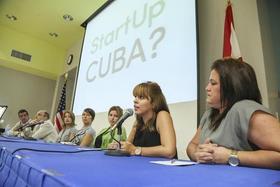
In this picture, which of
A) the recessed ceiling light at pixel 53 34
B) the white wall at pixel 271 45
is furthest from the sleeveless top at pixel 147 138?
the recessed ceiling light at pixel 53 34

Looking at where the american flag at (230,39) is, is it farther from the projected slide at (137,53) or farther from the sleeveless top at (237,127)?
the sleeveless top at (237,127)

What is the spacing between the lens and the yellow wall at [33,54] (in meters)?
4.95

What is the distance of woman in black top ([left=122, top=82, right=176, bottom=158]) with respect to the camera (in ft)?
3.70

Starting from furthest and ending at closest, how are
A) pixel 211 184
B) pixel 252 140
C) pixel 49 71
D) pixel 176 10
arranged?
1. pixel 49 71
2. pixel 176 10
3. pixel 252 140
4. pixel 211 184

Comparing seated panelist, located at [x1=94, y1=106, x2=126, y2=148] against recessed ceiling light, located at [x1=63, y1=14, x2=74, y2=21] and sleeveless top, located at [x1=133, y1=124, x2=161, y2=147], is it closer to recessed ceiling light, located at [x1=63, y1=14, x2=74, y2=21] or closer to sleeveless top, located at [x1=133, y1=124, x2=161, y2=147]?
sleeveless top, located at [x1=133, y1=124, x2=161, y2=147]

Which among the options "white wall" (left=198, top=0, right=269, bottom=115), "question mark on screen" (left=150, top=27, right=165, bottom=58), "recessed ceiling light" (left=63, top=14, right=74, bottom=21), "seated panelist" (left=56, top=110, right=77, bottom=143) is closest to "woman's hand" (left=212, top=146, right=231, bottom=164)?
"white wall" (left=198, top=0, right=269, bottom=115)

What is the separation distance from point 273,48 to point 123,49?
1.48 meters

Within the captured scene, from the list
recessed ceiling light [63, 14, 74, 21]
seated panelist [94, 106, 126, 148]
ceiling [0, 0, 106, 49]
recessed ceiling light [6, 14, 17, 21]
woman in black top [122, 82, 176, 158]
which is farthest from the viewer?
recessed ceiling light [6, 14, 17, 21]

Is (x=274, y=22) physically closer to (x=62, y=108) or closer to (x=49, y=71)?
(x=62, y=108)

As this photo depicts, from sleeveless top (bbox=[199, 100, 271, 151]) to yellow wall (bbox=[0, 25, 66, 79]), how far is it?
5.18m

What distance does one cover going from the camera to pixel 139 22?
98.0 inches

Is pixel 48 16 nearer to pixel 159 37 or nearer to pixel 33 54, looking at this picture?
pixel 33 54

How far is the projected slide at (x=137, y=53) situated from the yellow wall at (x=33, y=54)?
7.68 feet

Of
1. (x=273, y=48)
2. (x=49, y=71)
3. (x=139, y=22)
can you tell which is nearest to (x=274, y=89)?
(x=273, y=48)
